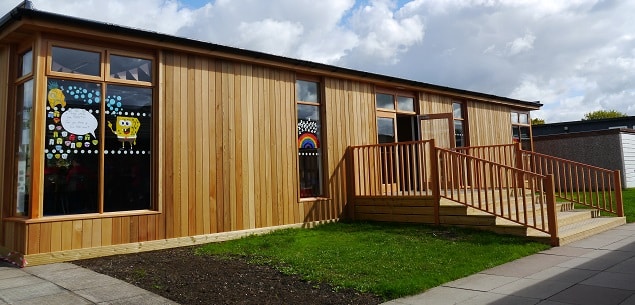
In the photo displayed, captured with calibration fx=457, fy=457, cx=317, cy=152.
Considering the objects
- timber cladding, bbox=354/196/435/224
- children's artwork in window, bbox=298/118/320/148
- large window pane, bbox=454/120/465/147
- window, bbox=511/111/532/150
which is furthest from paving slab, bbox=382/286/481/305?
window, bbox=511/111/532/150

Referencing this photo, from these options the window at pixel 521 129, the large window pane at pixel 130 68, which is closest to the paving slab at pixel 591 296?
the large window pane at pixel 130 68

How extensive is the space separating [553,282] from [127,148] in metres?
6.06

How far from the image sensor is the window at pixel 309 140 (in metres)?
9.56

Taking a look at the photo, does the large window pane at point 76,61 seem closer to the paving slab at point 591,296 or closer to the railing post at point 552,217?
the paving slab at point 591,296

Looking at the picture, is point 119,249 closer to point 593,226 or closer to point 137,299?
point 137,299

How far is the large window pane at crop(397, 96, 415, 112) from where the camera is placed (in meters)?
11.7

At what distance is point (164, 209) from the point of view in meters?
7.34

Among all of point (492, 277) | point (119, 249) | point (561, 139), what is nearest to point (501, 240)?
point (492, 277)

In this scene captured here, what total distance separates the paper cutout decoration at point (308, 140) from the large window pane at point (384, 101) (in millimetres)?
2205

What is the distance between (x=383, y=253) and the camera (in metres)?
6.35

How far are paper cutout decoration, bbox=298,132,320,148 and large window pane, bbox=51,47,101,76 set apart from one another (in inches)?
162

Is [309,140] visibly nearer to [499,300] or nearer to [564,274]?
[564,274]

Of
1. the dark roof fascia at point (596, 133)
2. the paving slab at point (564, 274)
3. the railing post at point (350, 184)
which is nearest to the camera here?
the paving slab at point (564, 274)

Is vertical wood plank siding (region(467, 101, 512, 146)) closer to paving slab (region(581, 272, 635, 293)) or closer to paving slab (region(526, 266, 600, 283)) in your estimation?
paving slab (region(526, 266, 600, 283))
